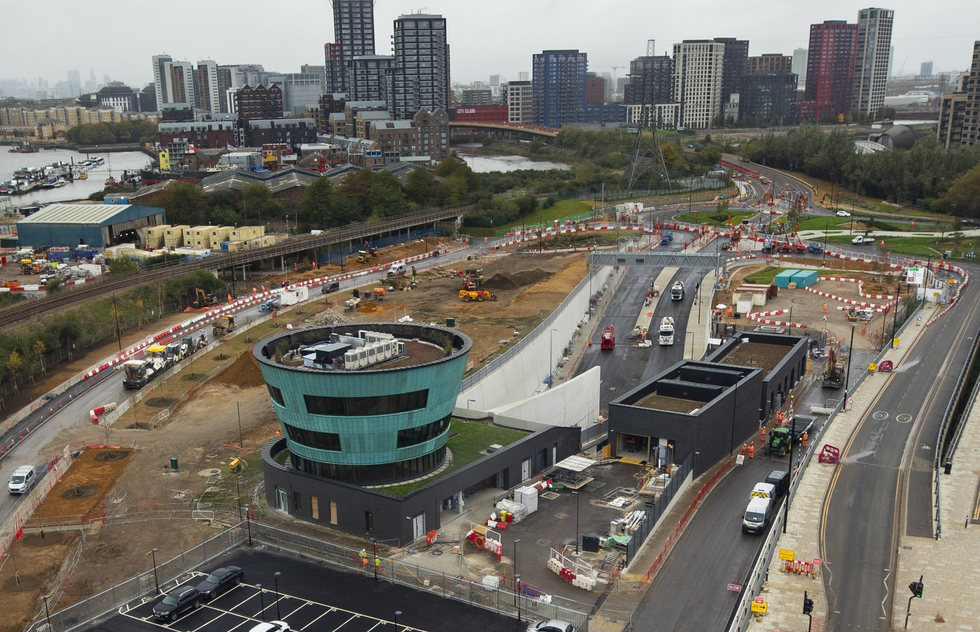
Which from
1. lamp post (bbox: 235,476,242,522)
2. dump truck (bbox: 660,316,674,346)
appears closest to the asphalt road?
dump truck (bbox: 660,316,674,346)

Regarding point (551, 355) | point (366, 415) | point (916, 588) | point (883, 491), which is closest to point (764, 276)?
point (551, 355)

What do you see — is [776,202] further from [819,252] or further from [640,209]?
[819,252]

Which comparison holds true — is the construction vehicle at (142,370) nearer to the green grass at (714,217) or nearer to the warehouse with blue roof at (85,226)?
the warehouse with blue roof at (85,226)

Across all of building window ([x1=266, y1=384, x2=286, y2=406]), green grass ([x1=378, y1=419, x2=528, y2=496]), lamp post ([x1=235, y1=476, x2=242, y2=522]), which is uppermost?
building window ([x1=266, y1=384, x2=286, y2=406])

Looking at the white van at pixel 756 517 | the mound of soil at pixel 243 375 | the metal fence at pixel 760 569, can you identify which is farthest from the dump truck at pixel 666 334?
the white van at pixel 756 517

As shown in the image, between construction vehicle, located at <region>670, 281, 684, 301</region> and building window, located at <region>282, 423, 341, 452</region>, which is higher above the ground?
building window, located at <region>282, 423, 341, 452</region>

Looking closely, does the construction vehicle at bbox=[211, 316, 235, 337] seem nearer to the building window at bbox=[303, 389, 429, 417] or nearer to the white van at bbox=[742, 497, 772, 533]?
the building window at bbox=[303, 389, 429, 417]

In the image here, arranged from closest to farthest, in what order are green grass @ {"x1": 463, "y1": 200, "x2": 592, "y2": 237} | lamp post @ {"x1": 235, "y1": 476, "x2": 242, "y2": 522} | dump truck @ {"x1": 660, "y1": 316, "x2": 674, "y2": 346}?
lamp post @ {"x1": 235, "y1": 476, "x2": 242, "y2": 522} < dump truck @ {"x1": 660, "y1": 316, "x2": 674, "y2": 346} < green grass @ {"x1": 463, "y1": 200, "x2": 592, "y2": 237}
